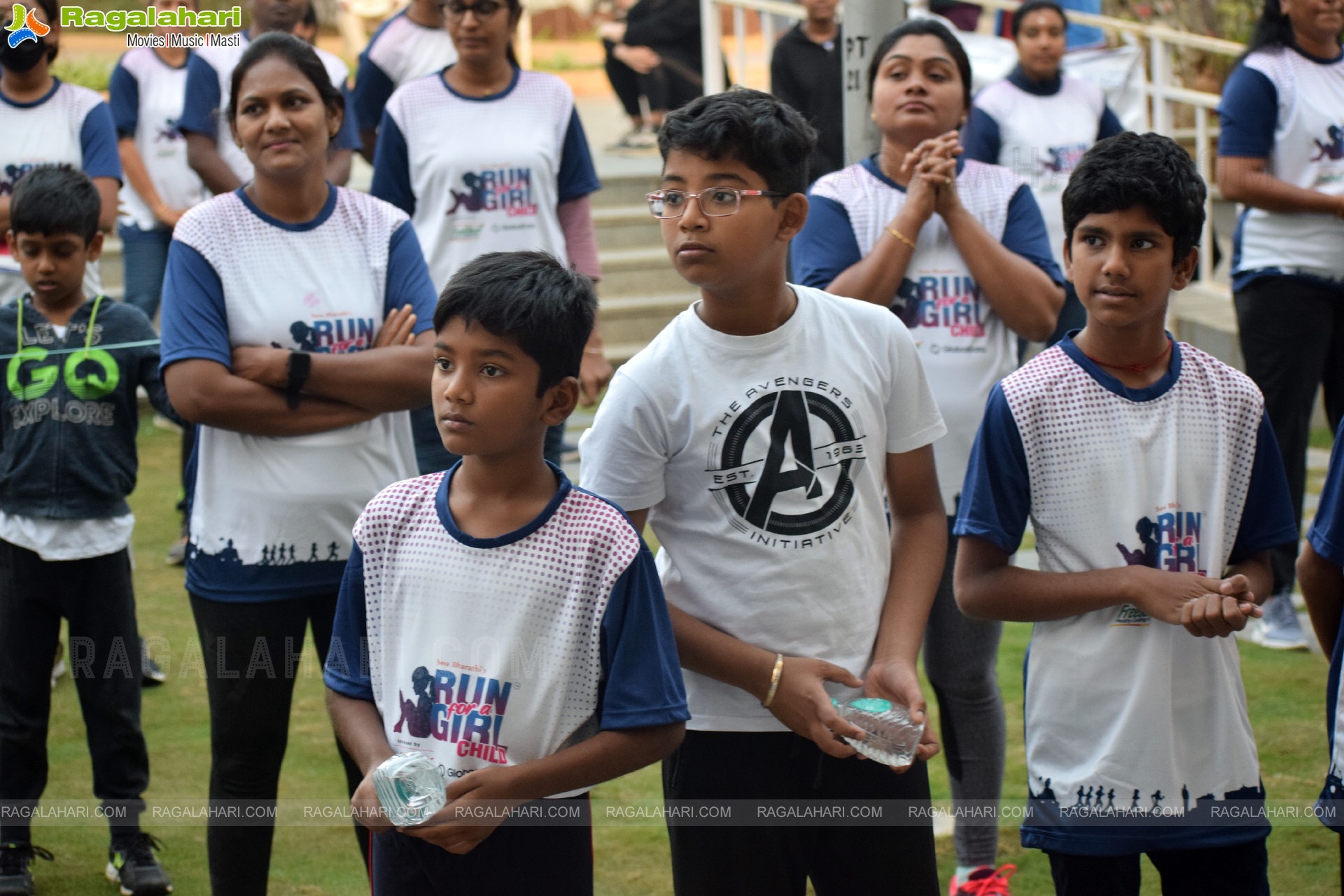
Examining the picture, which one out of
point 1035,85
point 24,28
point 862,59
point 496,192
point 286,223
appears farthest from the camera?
point 1035,85

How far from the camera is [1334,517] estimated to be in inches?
98.3

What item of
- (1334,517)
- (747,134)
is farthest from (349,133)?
(1334,517)

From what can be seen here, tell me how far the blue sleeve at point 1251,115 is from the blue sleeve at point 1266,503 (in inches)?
107

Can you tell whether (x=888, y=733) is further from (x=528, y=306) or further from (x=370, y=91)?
(x=370, y=91)

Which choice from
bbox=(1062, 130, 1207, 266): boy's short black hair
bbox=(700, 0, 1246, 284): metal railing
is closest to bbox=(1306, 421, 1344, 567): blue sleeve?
bbox=(1062, 130, 1207, 266): boy's short black hair

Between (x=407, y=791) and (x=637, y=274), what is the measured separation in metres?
7.99

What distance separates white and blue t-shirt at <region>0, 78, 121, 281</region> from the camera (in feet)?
15.4

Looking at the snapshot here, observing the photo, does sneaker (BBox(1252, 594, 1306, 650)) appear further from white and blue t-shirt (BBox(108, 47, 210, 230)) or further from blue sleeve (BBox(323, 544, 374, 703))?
white and blue t-shirt (BBox(108, 47, 210, 230))

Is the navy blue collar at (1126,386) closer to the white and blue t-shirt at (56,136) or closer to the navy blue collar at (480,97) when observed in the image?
the navy blue collar at (480,97)

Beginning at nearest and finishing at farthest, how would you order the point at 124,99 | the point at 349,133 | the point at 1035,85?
1. the point at 349,133
2. the point at 1035,85
3. the point at 124,99

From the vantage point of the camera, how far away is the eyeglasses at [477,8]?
14.2 feet

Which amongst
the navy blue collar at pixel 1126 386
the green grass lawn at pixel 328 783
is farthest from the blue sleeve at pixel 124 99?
the navy blue collar at pixel 1126 386

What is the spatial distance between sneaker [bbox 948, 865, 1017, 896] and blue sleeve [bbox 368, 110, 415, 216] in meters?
2.48

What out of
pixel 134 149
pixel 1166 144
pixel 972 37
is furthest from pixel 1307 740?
pixel 972 37
